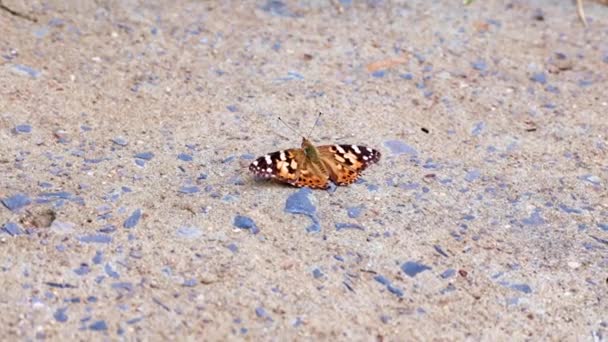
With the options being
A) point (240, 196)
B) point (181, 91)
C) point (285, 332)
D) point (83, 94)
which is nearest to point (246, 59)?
point (181, 91)

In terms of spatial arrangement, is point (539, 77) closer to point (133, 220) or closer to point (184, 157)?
point (184, 157)

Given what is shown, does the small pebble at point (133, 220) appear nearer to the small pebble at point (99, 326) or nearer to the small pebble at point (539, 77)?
the small pebble at point (99, 326)

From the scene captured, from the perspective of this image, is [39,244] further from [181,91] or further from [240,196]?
[181,91]

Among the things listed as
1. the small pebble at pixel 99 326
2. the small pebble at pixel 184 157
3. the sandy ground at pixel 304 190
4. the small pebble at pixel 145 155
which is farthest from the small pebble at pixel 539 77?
the small pebble at pixel 99 326

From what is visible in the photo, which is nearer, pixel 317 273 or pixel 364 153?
pixel 317 273

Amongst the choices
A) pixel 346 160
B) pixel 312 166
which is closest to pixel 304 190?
pixel 312 166
